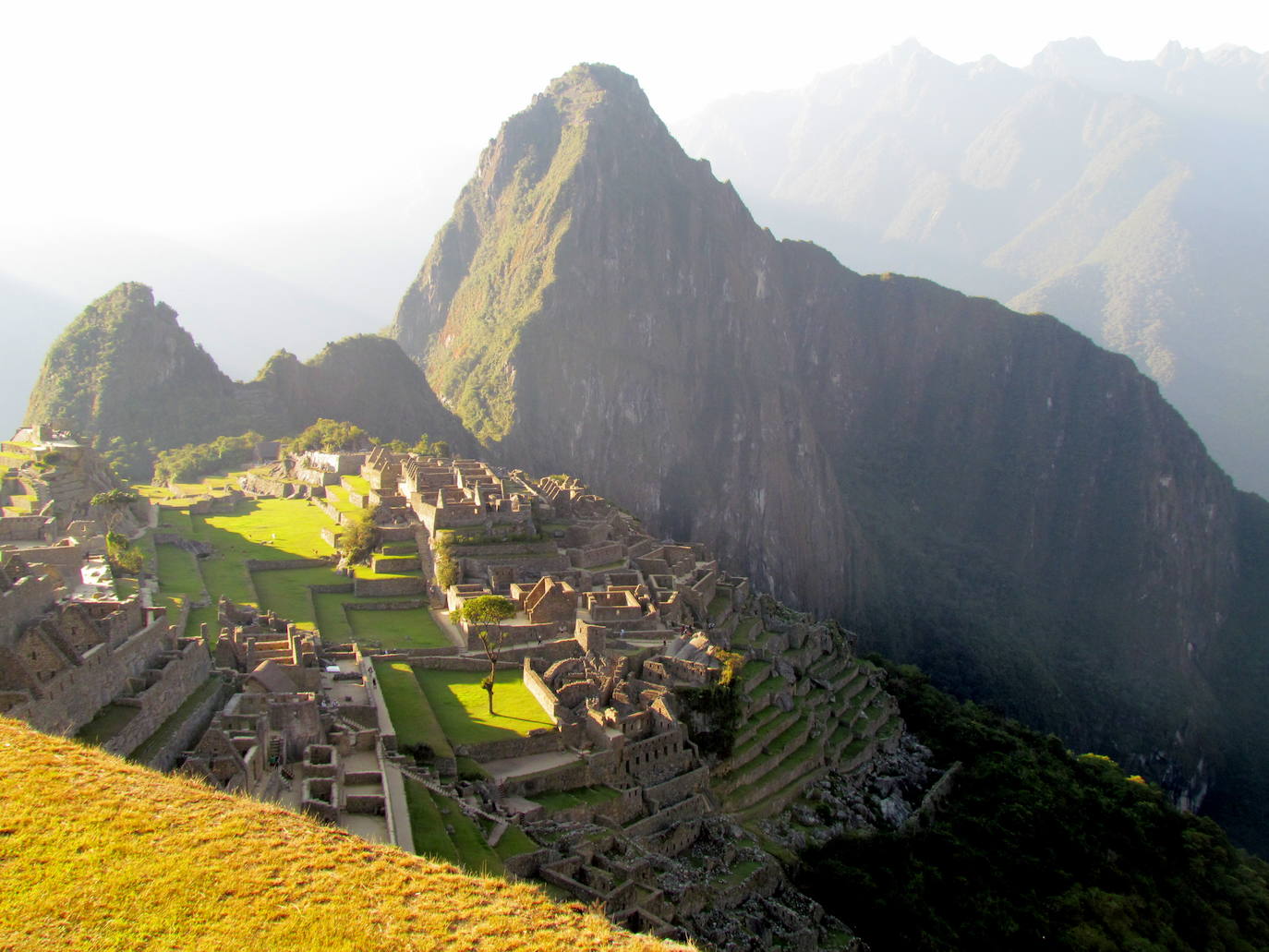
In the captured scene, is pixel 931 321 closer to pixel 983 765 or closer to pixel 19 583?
pixel 983 765

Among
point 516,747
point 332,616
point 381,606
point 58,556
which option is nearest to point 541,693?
point 516,747

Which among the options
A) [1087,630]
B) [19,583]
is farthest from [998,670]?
[19,583]

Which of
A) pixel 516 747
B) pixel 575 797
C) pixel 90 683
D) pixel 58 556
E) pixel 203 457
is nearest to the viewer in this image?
pixel 90 683

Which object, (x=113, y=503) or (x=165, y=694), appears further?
(x=113, y=503)

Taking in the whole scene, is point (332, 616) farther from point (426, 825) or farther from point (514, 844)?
point (426, 825)

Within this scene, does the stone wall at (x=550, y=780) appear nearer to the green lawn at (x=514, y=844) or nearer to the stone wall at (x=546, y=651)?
the green lawn at (x=514, y=844)
